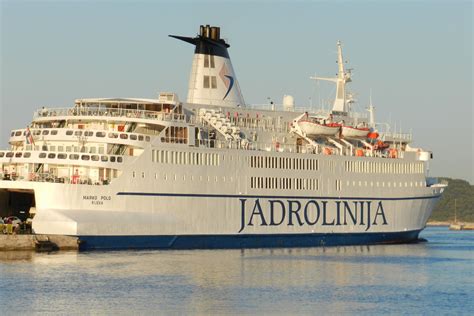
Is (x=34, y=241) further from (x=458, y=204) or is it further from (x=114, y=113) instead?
(x=458, y=204)

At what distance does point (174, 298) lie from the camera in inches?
1591

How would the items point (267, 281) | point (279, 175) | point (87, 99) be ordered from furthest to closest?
point (279, 175) < point (87, 99) < point (267, 281)

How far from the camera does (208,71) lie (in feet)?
215

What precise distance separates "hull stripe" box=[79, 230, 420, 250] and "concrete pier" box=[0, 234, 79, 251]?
58 cm

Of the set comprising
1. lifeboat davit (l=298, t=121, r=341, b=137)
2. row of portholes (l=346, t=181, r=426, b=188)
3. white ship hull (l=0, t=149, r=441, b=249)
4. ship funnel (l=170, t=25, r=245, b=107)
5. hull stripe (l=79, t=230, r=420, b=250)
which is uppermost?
ship funnel (l=170, t=25, r=245, b=107)

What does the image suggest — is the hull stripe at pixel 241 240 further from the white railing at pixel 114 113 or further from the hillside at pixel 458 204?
the hillside at pixel 458 204

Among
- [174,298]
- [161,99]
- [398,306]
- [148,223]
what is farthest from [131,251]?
[398,306]

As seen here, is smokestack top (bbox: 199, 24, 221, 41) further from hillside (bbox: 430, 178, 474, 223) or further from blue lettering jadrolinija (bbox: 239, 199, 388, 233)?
hillside (bbox: 430, 178, 474, 223)

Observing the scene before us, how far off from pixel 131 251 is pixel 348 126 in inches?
802

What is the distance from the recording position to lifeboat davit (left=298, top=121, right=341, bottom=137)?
66.9 m

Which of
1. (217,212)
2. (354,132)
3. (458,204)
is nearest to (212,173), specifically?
(217,212)

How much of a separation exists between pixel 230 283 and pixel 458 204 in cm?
12788

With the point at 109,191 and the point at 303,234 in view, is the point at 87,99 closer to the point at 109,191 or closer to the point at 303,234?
the point at 109,191

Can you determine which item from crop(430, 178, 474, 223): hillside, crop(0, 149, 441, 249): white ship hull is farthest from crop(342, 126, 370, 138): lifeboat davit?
crop(430, 178, 474, 223): hillside
